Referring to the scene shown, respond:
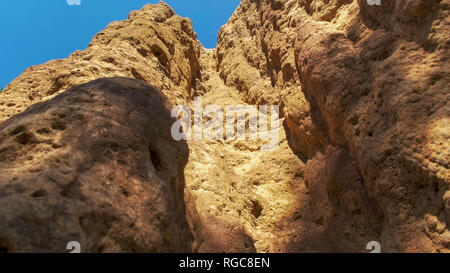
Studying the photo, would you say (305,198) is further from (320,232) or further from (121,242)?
(121,242)

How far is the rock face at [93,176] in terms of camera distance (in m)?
2.61

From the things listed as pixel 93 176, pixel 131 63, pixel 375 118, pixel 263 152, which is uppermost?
pixel 131 63

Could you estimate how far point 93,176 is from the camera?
3123mm

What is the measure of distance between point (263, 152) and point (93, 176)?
4316 mm

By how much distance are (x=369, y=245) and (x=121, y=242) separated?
10.5 feet

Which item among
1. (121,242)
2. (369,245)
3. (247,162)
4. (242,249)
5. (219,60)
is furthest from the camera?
(219,60)

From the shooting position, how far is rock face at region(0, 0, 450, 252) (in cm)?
299

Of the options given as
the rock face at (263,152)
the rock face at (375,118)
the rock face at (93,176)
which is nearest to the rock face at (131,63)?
the rock face at (263,152)

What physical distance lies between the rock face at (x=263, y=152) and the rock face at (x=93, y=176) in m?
0.01

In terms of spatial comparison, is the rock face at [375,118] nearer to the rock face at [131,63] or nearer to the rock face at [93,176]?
the rock face at [93,176]

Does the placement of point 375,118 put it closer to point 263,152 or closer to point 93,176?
point 263,152

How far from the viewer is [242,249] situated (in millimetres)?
4797

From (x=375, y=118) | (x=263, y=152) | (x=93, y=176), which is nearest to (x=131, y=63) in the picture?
(x=263, y=152)
